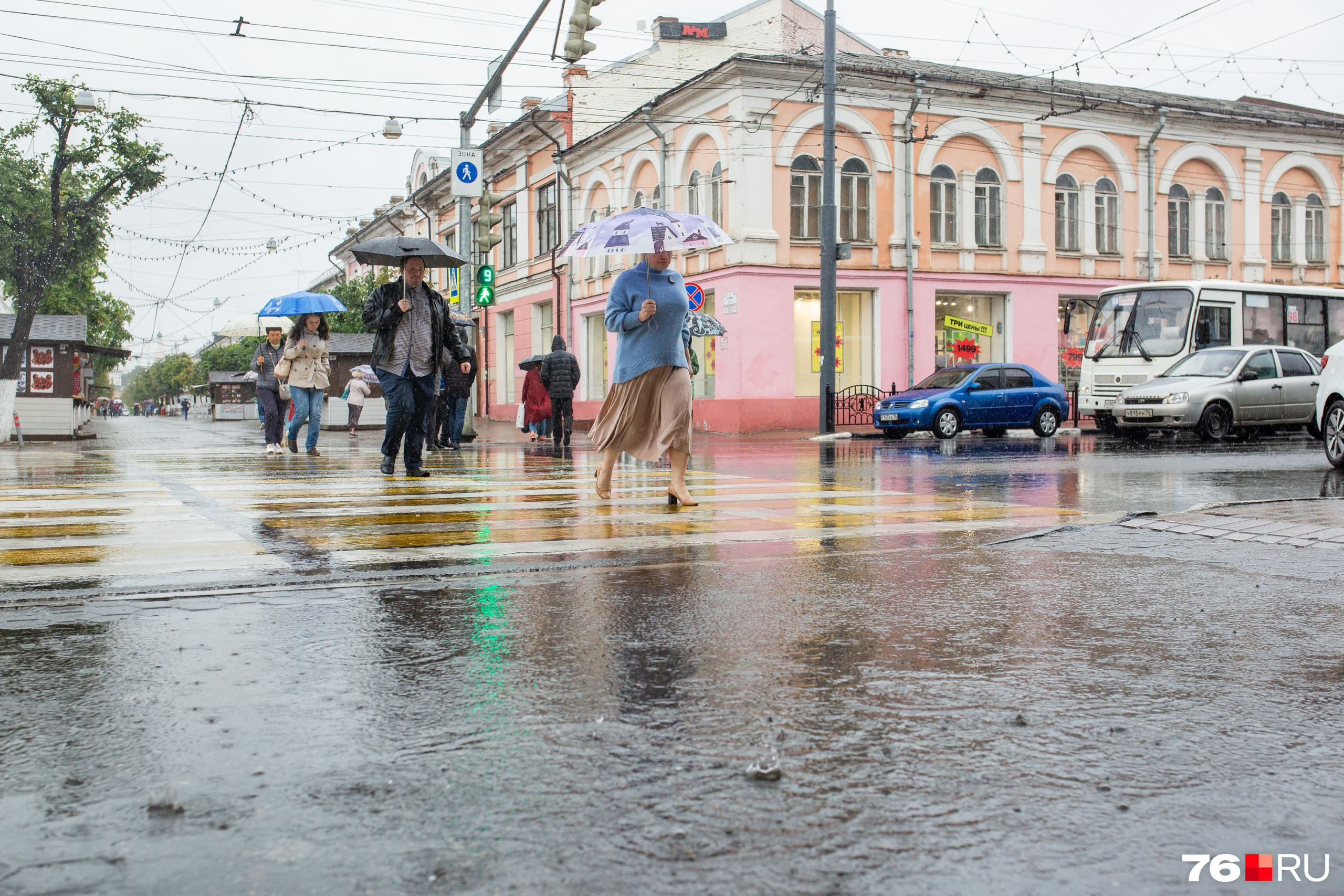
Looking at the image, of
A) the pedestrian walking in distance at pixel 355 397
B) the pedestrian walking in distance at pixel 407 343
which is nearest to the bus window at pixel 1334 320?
the pedestrian walking in distance at pixel 355 397

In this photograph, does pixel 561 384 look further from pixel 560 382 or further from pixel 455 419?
pixel 455 419

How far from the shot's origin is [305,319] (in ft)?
48.4

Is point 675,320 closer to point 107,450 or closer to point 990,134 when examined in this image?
point 107,450

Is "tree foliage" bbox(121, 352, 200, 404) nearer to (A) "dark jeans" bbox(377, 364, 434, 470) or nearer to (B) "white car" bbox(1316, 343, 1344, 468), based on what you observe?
(A) "dark jeans" bbox(377, 364, 434, 470)

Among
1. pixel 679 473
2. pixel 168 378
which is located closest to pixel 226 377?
pixel 679 473

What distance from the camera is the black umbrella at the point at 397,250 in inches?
496

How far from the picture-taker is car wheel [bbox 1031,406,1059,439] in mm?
23391

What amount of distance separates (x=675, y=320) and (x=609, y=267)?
86.3 feet

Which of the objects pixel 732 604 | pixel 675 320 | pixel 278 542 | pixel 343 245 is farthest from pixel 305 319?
pixel 343 245

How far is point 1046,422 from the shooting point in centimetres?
2347

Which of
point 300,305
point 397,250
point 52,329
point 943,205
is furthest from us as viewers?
point 943,205

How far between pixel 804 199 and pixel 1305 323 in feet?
38.6

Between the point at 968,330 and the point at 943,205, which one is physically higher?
the point at 943,205

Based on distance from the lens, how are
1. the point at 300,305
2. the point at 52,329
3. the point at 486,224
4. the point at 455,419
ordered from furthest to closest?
the point at 52,329 → the point at 486,224 → the point at 455,419 → the point at 300,305
